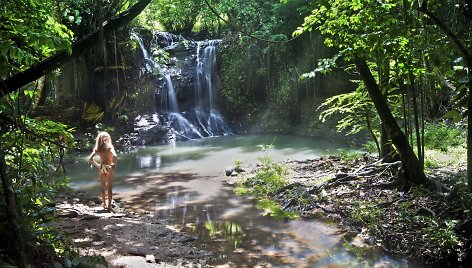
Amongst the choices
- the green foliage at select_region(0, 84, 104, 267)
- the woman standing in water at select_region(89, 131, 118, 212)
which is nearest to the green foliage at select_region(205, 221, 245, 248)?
the woman standing in water at select_region(89, 131, 118, 212)

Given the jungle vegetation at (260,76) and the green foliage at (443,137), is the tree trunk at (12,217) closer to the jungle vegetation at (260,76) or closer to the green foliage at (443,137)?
the jungle vegetation at (260,76)

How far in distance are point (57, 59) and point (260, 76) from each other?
21396 millimetres

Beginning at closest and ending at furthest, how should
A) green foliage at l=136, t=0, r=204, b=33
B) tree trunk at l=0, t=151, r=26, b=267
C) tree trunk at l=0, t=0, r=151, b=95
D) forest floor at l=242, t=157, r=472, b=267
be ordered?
tree trunk at l=0, t=151, r=26, b=267, tree trunk at l=0, t=0, r=151, b=95, forest floor at l=242, t=157, r=472, b=267, green foliage at l=136, t=0, r=204, b=33

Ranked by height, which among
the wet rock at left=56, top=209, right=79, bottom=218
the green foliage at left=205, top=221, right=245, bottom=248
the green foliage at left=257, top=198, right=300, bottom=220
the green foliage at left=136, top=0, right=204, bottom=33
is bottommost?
the green foliage at left=205, top=221, right=245, bottom=248

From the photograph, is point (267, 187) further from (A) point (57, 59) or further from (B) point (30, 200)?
(A) point (57, 59)

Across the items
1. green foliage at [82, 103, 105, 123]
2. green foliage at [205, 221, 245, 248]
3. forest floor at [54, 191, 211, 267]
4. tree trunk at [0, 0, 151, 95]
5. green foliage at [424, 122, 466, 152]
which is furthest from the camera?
green foliage at [82, 103, 105, 123]

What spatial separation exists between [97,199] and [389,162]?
22.2 feet

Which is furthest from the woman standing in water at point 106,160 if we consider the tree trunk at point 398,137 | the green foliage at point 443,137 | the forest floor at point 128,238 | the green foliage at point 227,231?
the green foliage at point 443,137

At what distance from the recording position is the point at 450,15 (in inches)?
471

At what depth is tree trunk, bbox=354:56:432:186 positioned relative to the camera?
7453 millimetres

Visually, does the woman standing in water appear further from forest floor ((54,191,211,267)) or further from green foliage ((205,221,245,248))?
green foliage ((205,221,245,248))

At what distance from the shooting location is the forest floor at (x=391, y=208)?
Result: 17.3ft

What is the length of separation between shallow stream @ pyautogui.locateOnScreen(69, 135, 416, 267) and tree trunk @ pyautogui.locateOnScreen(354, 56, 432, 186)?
6.15ft

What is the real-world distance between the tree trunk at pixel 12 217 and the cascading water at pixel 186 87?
18.5 meters
